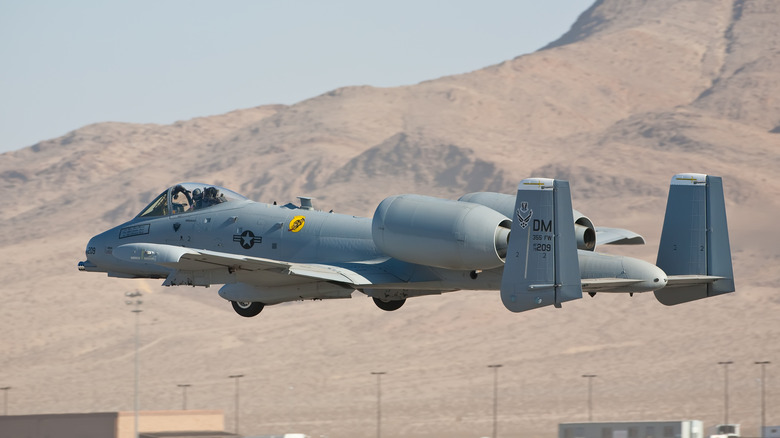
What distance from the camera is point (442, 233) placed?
28.6 m

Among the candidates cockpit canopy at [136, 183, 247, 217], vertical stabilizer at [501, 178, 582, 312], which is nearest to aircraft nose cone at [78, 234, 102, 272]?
cockpit canopy at [136, 183, 247, 217]

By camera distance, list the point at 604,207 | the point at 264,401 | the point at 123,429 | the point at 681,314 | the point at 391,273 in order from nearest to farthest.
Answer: the point at 391,273, the point at 123,429, the point at 264,401, the point at 681,314, the point at 604,207

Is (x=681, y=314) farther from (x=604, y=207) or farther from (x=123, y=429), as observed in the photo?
(x=123, y=429)

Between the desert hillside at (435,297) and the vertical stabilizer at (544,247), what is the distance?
5148 centimetres

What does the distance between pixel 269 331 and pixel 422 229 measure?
8820 cm

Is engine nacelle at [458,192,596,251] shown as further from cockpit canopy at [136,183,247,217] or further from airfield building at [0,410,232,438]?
airfield building at [0,410,232,438]

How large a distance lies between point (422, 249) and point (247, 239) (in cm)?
645

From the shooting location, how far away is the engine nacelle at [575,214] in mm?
30875

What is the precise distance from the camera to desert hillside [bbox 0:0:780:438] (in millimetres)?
91750

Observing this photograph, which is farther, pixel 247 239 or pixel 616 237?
pixel 616 237

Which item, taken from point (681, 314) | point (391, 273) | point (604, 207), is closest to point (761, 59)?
point (604, 207)

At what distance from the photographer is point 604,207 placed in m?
142

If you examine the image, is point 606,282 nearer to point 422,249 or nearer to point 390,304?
point 422,249

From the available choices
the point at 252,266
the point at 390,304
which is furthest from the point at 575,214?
the point at 252,266
